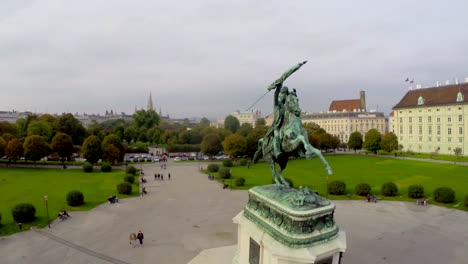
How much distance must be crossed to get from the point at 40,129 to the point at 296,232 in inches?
2444

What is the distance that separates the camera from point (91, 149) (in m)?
47.9

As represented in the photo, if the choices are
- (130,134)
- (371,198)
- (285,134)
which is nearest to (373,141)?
(371,198)

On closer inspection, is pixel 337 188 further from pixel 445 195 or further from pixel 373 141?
pixel 373 141

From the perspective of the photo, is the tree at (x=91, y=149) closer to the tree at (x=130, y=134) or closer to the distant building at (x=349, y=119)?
the tree at (x=130, y=134)

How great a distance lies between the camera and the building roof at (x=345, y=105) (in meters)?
124

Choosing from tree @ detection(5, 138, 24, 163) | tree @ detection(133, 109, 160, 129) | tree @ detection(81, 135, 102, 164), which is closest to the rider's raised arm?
tree @ detection(81, 135, 102, 164)

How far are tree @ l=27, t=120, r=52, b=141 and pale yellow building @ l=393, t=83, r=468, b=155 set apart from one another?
86.6 meters

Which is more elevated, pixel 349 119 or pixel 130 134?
pixel 349 119

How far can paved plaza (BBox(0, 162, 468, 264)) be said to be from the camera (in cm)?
1578

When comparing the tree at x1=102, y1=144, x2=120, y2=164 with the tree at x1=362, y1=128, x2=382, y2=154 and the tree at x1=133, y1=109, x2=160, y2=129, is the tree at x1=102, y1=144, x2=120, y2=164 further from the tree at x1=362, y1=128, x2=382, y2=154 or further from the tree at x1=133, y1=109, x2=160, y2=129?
the tree at x1=362, y1=128, x2=382, y2=154

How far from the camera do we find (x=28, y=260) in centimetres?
1541

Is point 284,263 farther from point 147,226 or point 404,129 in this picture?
point 404,129

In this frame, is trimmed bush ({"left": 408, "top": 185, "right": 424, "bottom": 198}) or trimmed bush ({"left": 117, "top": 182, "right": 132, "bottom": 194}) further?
trimmed bush ({"left": 117, "top": 182, "right": 132, "bottom": 194})

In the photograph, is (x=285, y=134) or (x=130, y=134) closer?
(x=285, y=134)
